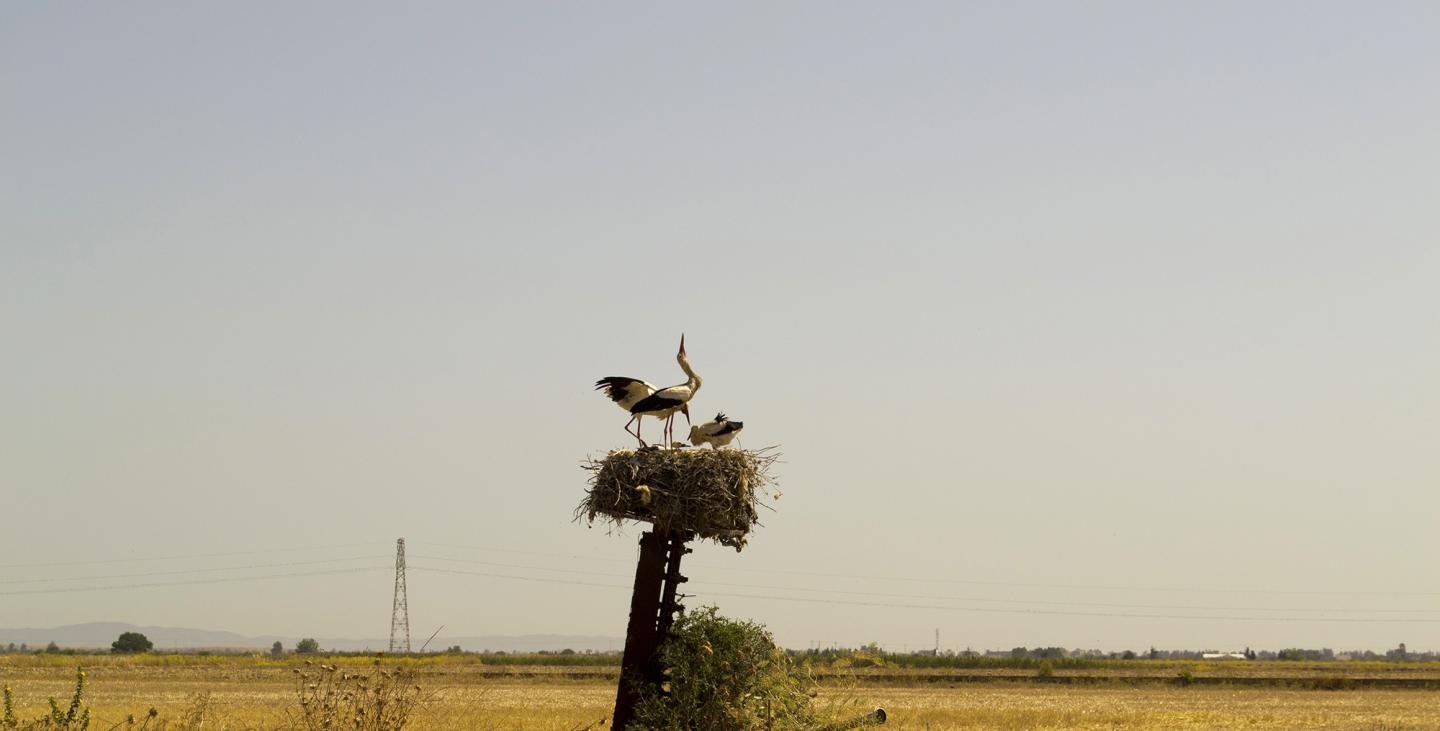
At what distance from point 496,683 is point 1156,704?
21659 mm

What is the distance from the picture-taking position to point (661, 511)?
50.8 ft

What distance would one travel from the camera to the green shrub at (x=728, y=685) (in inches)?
599

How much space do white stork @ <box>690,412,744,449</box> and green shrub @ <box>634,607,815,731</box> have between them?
2087mm

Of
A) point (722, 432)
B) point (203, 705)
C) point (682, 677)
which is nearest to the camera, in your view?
point (203, 705)

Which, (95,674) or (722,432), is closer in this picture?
(722,432)

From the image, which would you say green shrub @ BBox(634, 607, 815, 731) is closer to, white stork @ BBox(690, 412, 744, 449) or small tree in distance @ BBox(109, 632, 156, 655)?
white stork @ BBox(690, 412, 744, 449)

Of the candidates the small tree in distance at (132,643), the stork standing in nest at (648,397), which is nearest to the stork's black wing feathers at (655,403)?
the stork standing in nest at (648,397)

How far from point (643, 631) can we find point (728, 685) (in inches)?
45.2

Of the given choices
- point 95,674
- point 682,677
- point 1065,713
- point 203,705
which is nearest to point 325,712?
point 203,705

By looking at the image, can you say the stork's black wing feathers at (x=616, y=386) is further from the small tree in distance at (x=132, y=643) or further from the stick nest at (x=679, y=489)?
the small tree in distance at (x=132, y=643)

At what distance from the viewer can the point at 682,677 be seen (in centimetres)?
→ 1538

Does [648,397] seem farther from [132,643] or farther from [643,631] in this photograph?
[132,643]

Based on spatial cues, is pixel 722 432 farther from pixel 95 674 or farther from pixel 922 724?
pixel 95 674

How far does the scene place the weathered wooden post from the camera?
608 inches
